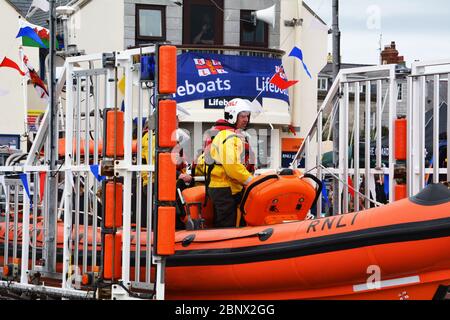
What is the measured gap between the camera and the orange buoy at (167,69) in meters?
6.52

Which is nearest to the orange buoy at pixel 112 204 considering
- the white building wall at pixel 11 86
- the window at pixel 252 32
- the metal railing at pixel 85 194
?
the metal railing at pixel 85 194

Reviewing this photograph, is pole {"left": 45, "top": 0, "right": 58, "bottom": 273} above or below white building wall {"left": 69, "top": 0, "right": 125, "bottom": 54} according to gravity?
below

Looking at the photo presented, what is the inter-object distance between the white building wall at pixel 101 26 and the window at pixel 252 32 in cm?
320

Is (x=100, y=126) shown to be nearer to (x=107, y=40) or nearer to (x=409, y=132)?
(x=409, y=132)

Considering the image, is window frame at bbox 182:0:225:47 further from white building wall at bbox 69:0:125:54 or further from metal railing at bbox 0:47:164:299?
metal railing at bbox 0:47:164:299

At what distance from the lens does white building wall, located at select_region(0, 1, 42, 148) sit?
90.8 feet

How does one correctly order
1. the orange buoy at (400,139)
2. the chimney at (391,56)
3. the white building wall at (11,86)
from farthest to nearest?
the white building wall at (11,86), the chimney at (391,56), the orange buoy at (400,139)

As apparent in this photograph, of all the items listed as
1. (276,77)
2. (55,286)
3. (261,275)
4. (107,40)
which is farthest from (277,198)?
(107,40)

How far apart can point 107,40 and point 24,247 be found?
17450mm

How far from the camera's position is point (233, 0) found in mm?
25438

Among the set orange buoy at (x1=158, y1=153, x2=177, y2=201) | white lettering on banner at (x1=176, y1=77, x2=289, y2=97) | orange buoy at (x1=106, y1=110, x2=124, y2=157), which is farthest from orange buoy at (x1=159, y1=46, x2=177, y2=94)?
white lettering on banner at (x1=176, y1=77, x2=289, y2=97)

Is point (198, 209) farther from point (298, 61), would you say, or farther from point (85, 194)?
point (298, 61)

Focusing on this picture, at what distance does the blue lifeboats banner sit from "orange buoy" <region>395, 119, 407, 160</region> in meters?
15.6

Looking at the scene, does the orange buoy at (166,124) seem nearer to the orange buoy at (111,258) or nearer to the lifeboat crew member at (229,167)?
the orange buoy at (111,258)
